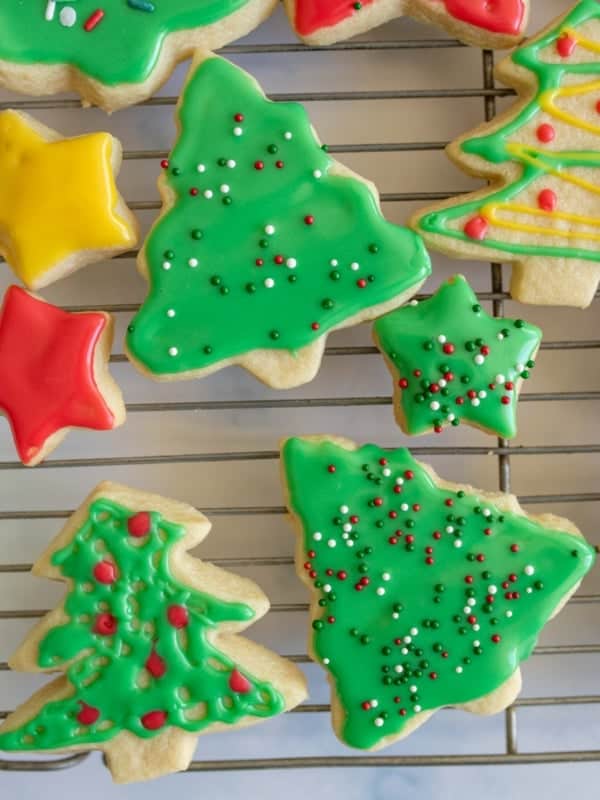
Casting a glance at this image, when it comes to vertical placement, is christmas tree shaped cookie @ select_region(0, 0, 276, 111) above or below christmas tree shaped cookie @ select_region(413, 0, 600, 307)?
above

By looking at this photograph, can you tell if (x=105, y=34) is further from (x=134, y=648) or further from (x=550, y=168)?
(x=134, y=648)

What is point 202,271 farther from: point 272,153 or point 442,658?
point 442,658

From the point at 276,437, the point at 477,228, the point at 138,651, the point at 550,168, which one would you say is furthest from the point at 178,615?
the point at 550,168

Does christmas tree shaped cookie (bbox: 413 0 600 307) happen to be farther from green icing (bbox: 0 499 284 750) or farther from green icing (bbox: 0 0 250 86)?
green icing (bbox: 0 499 284 750)

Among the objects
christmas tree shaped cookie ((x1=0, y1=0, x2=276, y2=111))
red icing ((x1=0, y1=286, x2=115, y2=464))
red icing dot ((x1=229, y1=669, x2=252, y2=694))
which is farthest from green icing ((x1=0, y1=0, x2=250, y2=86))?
red icing dot ((x1=229, y1=669, x2=252, y2=694))

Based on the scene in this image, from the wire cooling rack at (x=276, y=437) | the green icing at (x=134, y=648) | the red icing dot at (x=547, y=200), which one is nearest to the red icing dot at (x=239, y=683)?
the green icing at (x=134, y=648)

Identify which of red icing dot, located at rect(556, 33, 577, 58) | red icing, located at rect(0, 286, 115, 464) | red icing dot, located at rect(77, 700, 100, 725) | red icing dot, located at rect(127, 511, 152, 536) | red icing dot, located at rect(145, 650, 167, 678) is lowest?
red icing dot, located at rect(77, 700, 100, 725)

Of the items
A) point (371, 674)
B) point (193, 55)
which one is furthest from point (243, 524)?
point (193, 55)
